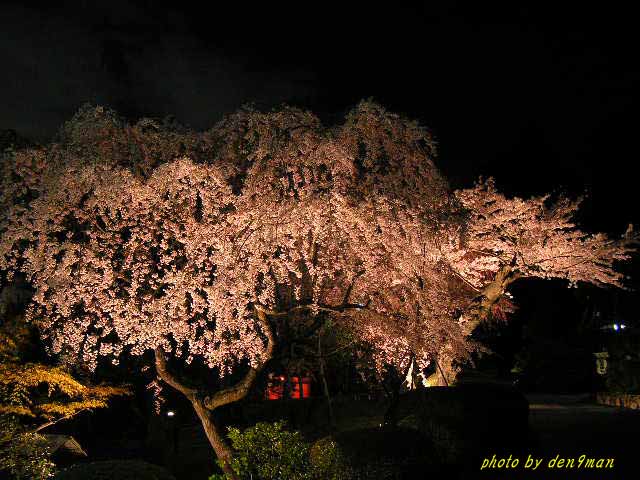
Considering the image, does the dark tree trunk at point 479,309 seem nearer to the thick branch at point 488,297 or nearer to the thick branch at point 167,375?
the thick branch at point 488,297

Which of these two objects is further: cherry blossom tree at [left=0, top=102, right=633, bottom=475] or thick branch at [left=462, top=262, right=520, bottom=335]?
thick branch at [left=462, top=262, right=520, bottom=335]

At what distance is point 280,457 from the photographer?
7273 mm

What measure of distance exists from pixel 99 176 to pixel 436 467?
633cm

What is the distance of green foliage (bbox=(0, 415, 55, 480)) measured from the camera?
876cm

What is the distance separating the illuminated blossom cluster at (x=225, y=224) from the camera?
9.30 m

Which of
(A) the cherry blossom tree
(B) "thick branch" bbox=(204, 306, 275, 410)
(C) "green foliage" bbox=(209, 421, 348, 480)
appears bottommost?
(C) "green foliage" bbox=(209, 421, 348, 480)

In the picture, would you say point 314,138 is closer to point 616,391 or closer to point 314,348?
point 314,348

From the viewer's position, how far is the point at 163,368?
33.5 ft

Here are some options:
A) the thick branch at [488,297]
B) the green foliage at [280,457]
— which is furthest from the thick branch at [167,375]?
the thick branch at [488,297]

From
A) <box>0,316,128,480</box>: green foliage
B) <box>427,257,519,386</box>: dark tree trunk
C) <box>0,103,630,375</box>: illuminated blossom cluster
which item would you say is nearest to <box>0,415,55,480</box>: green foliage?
<box>0,316,128,480</box>: green foliage

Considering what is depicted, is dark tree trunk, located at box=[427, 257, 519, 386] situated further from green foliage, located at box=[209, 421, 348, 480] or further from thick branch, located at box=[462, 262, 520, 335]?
green foliage, located at box=[209, 421, 348, 480]

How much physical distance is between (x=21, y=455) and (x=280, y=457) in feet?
14.2

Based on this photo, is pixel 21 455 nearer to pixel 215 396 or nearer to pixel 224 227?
pixel 215 396

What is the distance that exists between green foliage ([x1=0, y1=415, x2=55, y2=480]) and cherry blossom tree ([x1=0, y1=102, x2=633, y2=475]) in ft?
4.62
